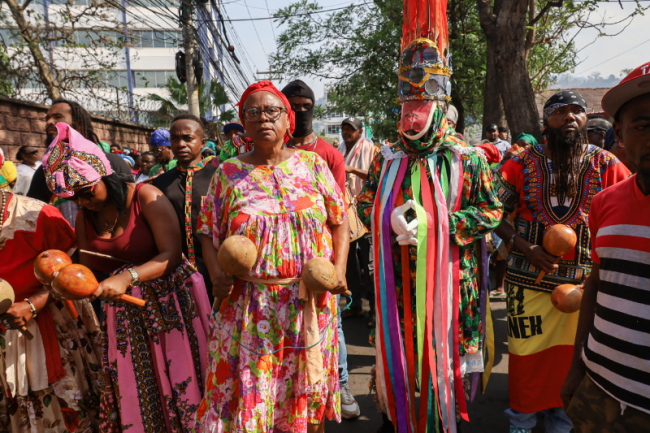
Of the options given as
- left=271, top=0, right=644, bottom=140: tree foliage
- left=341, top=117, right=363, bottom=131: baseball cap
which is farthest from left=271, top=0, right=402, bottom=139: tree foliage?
left=341, top=117, right=363, bottom=131: baseball cap

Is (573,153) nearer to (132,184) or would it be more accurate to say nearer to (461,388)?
(461,388)

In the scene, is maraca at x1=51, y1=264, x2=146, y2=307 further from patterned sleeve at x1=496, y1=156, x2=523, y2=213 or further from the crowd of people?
patterned sleeve at x1=496, y1=156, x2=523, y2=213

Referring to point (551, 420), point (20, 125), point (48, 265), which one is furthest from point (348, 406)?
point (20, 125)

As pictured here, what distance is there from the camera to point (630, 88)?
142 cm

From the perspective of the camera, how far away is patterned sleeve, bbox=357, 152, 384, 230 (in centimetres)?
298

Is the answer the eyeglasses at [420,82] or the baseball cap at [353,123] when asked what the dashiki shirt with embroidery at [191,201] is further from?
the baseball cap at [353,123]

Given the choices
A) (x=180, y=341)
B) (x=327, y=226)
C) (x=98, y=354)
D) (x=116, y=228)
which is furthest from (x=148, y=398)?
(x=327, y=226)

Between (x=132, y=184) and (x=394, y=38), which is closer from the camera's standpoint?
(x=132, y=184)

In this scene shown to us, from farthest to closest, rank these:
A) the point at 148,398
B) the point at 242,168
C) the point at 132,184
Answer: the point at 132,184 < the point at 148,398 < the point at 242,168

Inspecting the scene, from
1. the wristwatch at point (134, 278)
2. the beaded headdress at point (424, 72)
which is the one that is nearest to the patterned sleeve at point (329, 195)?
the beaded headdress at point (424, 72)

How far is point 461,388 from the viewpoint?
8.60 feet

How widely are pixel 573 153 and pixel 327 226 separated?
1709 millimetres

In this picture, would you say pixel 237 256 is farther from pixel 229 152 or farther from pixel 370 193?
pixel 229 152

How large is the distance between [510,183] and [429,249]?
33.9 inches
